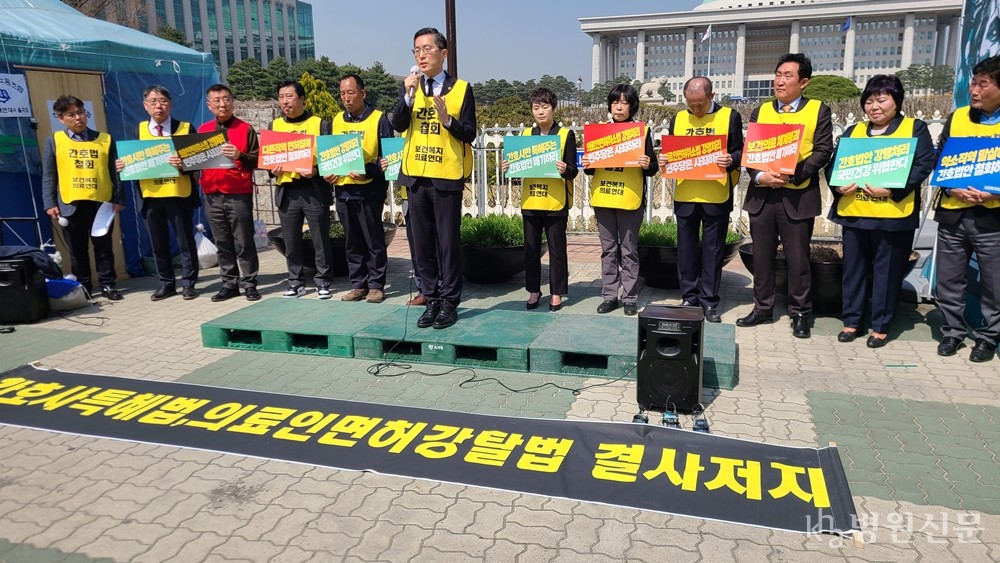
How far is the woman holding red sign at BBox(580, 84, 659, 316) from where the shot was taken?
20.1ft

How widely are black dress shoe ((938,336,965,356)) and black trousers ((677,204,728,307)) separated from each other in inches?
69.5

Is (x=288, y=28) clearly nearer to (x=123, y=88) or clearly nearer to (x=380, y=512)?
(x=123, y=88)

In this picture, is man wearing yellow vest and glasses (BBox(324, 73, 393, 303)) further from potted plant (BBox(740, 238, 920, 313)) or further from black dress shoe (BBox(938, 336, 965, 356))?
black dress shoe (BBox(938, 336, 965, 356))

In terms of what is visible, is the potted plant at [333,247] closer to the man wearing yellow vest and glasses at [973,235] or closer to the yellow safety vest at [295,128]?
the yellow safety vest at [295,128]

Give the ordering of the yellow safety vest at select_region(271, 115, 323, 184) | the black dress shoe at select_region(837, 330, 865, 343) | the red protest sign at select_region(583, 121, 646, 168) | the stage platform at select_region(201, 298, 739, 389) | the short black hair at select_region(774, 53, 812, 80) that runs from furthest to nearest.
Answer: the yellow safety vest at select_region(271, 115, 323, 184)
the red protest sign at select_region(583, 121, 646, 168)
the black dress shoe at select_region(837, 330, 865, 343)
the short black hair at select_region(774, 53, 812, 80)
the stage platform at select_region(201, 298, 739, 389)

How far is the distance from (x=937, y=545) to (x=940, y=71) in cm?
8288

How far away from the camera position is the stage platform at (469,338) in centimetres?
496

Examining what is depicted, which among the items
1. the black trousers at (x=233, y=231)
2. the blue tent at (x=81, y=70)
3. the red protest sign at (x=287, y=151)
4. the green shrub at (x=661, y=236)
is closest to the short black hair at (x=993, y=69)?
the green shrub at (x=661, y=236)

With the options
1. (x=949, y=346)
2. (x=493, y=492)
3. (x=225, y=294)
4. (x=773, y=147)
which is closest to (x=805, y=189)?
(x=773, y=147)

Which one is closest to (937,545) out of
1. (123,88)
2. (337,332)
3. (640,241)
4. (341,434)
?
(341,434)

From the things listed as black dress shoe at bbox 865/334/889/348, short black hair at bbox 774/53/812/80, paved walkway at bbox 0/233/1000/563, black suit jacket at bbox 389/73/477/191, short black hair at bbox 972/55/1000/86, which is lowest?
paved walkway at bbox 0/233/1000/563

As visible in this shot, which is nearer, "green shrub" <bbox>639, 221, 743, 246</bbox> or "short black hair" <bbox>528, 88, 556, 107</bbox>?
"short black hair" <bbox>528, 88, 556, 107</bbox>

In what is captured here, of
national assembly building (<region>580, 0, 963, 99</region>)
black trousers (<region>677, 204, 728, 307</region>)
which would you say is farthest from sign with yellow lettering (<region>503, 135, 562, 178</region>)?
national assembly building (<region>580, 0, 963, 99</region>)

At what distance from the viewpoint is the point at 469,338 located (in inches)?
208
